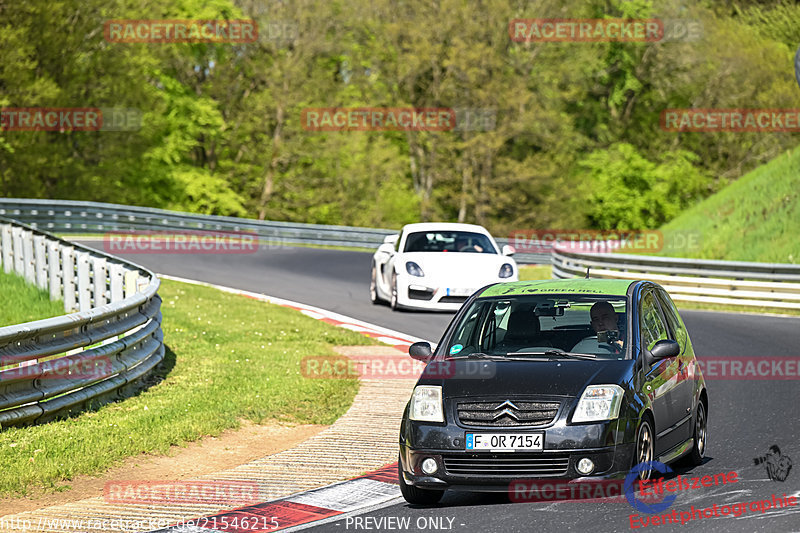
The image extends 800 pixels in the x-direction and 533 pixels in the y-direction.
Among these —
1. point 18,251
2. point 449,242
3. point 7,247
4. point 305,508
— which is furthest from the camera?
point 7,247

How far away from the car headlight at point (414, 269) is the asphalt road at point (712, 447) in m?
0.73

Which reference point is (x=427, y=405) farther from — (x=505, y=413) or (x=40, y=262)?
(x=40, y=262)

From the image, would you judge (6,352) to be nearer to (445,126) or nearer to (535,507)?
(535,507)

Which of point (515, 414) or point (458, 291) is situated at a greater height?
point (515, 414)

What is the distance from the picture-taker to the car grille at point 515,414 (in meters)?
7.01

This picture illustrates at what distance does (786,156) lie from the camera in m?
34.9

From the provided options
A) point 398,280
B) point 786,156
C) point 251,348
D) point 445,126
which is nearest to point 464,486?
point 251,348

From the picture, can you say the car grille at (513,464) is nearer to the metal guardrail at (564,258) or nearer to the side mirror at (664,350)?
the side mirror at (664,350)

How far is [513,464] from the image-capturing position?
6.98 m
